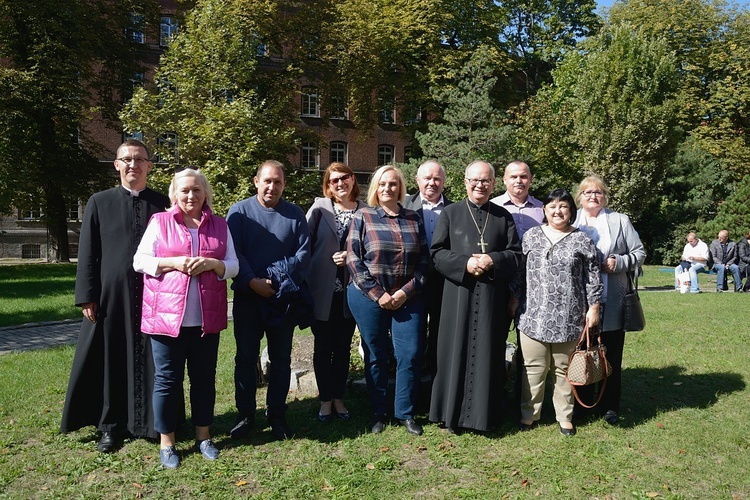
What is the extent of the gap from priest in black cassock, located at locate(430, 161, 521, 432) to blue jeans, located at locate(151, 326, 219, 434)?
6.13 ft

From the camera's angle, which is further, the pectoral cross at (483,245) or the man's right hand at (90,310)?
the pectoral cross at (483,245)

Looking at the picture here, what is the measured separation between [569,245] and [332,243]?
199 cm

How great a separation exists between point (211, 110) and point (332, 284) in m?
14.9

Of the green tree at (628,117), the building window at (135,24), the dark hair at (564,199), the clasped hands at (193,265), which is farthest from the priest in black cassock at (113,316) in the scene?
the building window at (135,24)

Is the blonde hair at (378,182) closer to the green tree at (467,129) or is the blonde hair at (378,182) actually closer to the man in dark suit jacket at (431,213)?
the man in dark suit jacket at (431,213)

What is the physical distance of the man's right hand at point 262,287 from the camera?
473cm

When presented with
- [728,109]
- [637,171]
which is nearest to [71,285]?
[637,171]

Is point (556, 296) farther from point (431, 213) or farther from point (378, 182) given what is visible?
point (378, 182)

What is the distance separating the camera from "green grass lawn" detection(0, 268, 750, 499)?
13.6 feet

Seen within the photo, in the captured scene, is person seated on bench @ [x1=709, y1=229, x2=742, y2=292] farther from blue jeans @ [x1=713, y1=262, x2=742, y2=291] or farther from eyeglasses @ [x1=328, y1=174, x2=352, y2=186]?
eyeglasses @ [x1=328, y1=174, x2=352, y2=186]

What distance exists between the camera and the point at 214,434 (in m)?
5.16

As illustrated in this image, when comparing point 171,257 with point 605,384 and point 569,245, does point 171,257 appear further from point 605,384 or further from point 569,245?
point 605,384

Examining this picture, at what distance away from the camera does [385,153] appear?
132ft

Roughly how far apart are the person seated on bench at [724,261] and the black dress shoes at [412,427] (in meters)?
15.2
